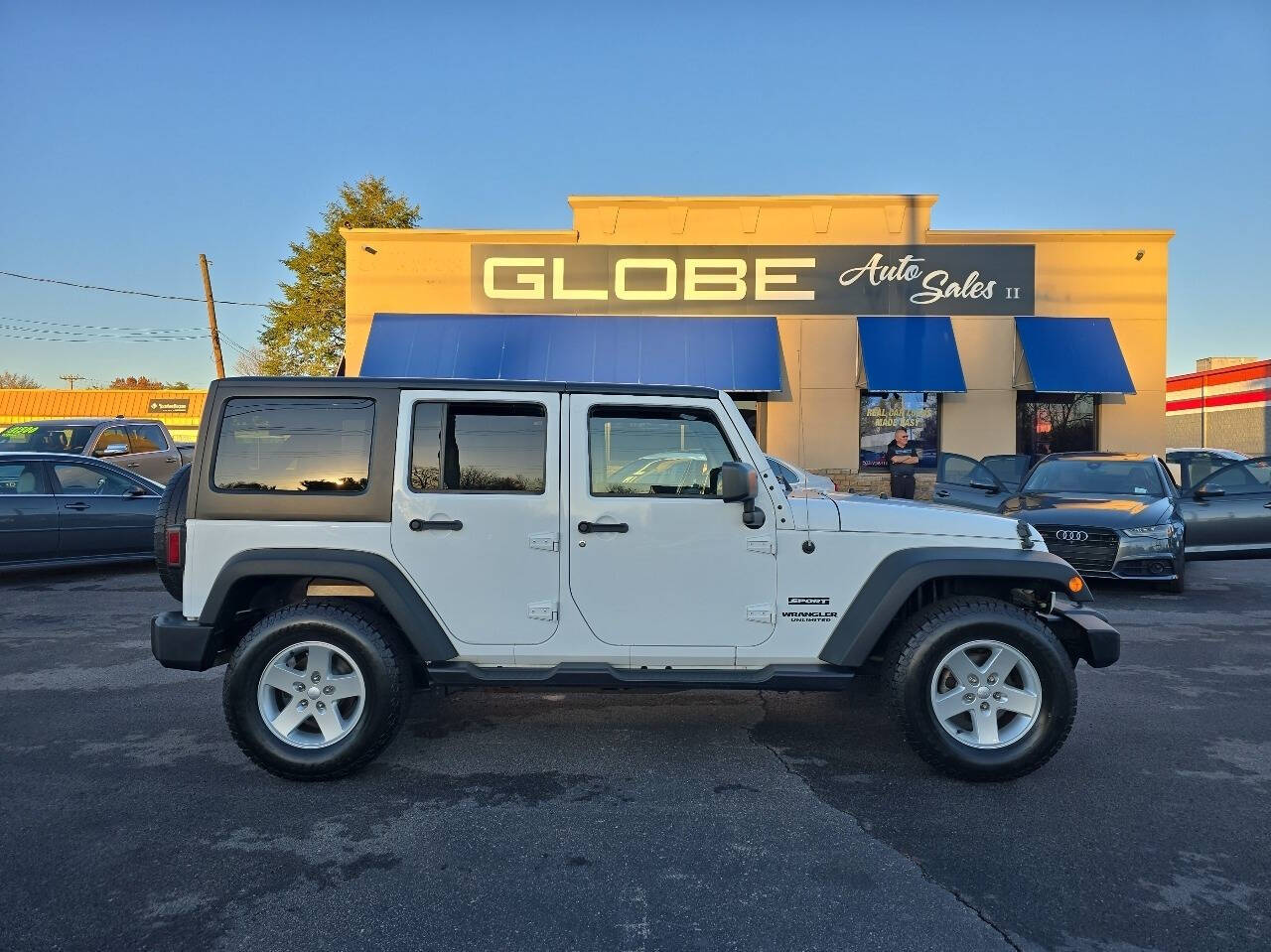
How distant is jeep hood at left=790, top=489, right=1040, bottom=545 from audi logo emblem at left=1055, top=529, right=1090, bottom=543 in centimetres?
500

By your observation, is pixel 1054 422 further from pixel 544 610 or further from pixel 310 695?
pixel 310 695

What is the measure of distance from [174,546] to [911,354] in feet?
48.5

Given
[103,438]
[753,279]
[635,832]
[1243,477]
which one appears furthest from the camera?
[753,279]

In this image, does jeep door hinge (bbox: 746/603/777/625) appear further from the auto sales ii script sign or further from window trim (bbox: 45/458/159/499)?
the auto sales ii script sign

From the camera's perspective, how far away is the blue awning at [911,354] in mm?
15430

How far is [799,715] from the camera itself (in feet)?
15.1

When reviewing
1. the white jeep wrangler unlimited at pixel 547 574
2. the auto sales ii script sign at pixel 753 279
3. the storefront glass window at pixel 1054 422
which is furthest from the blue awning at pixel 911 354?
the white jeep wrangler unlimited at pixel 547 574

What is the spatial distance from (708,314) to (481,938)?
15.1 metres

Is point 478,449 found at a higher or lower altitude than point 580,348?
lower

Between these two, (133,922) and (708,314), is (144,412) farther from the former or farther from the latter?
(133,922)

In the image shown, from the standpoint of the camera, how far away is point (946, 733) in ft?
11.9

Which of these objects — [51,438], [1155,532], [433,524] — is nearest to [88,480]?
[51,438]

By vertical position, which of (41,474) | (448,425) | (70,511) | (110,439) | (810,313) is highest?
(810,313)

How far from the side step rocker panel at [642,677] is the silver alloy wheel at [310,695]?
412 millimetres
